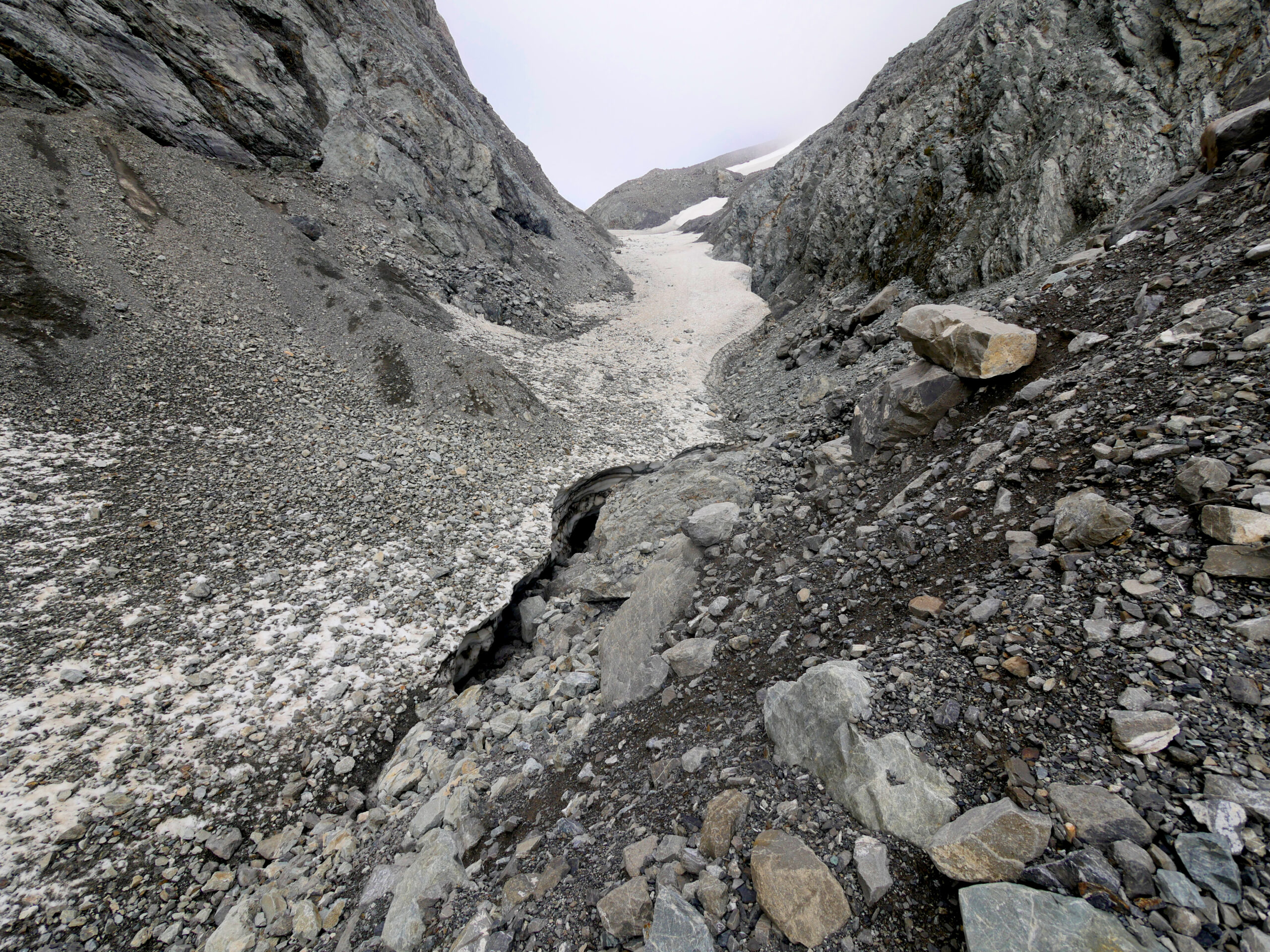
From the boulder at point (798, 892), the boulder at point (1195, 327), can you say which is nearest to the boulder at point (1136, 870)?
the boulder at point (798, 892)

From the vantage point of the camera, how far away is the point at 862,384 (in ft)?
37.1

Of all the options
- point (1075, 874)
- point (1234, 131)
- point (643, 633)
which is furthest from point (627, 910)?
point (1234, 131)

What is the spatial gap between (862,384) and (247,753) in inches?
494

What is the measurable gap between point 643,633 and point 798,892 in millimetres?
3784

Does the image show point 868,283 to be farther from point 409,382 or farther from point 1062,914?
point 1062,914

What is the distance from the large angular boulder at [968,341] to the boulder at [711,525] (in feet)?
12.6

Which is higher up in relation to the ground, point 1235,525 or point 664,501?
point 1235,525

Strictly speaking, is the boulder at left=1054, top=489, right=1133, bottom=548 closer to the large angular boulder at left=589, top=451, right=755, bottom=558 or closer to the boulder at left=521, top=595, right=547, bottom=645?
the large angular boulder at left=589, top=451, right=755, bottom=558

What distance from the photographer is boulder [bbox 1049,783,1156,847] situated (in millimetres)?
2391

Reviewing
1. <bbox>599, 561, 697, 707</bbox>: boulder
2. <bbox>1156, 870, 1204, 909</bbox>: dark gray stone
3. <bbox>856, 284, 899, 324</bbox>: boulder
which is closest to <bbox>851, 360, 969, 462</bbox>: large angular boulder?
<bbox>599, 561, 697, 707</bbox>: boulder

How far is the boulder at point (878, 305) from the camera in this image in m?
16.4

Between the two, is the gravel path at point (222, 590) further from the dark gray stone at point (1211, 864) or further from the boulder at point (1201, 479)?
the boulder at point (1201, 479)

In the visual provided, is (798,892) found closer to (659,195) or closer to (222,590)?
(222,590)

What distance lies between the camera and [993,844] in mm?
2617
